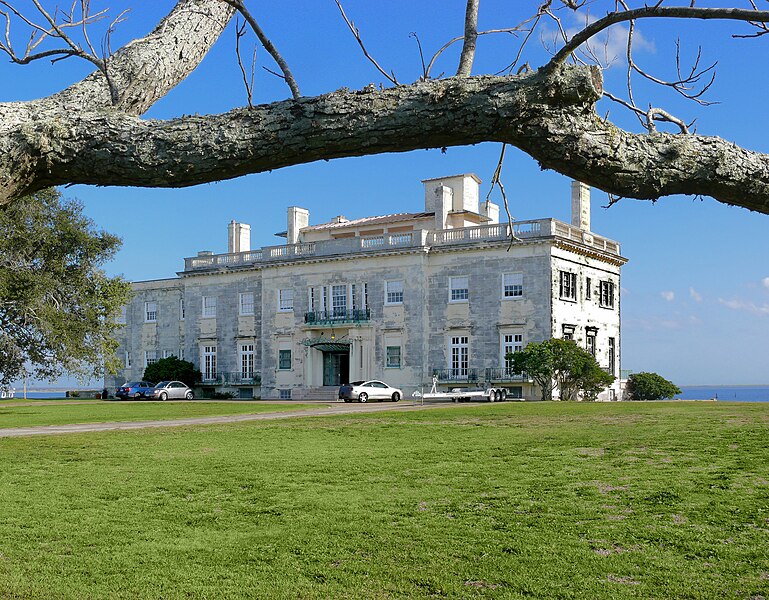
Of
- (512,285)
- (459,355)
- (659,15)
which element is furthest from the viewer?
(459,355)

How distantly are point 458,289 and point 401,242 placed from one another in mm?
4645

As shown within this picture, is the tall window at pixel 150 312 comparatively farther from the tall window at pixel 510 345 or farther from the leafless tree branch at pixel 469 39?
the leafless tree branch at pixel 469 39

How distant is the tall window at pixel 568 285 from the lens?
149ft

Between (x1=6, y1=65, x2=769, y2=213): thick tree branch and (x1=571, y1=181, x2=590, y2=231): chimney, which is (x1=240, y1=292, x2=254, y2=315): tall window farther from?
(x1=6, y1=65, x2=769, y2=213): thick tree branch

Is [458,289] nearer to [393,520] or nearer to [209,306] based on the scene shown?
[209,306]


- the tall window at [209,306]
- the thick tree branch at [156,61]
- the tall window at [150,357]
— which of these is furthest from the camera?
the tall window at [150,357]

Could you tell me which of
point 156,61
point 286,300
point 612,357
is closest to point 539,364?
point 612,357

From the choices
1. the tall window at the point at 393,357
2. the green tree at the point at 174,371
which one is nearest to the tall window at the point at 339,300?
the tall window at the point at 393,357

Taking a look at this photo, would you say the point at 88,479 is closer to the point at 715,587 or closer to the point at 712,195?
the point at 715,587

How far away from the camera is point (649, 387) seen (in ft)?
162

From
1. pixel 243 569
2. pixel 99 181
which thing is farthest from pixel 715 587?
pixel 99 181

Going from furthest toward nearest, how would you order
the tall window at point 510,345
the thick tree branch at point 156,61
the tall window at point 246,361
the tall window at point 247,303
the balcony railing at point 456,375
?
1. the tall window at point 247,303
2. the tall window at point 246,361
3. the balcony railing at point 456,375
4. the tall window at point 510,345
5. the thick tree branch at point 156,61

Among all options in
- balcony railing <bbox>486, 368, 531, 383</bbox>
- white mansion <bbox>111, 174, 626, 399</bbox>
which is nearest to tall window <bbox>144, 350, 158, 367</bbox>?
white mansion <bbox>111, 174, 626, 399</bbox>

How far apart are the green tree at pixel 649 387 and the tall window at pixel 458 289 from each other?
38.3ft
